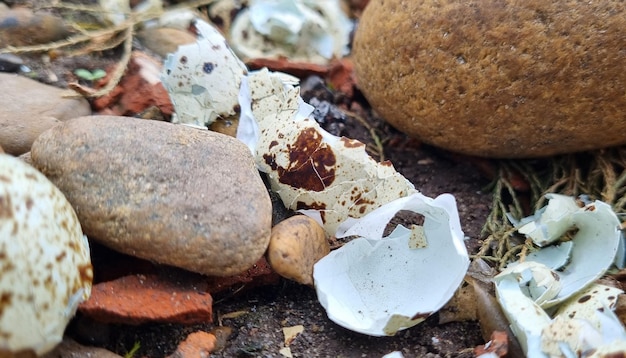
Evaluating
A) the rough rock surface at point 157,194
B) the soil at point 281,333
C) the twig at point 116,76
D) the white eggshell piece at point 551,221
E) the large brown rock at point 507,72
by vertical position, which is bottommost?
the soil at point 281,333

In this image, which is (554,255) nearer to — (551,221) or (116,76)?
(551,221)

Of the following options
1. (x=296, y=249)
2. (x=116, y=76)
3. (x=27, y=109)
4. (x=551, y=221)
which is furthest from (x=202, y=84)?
(x=551, y=221)

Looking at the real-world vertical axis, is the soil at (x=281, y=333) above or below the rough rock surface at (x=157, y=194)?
below

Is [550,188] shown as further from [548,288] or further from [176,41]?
[176,41]

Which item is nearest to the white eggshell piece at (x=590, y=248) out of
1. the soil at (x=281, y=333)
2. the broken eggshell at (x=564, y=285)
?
the broken eggshell at (x=564, y=285)

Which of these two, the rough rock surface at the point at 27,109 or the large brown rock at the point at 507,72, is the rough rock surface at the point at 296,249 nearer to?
the large brown rock at the point at 507,72

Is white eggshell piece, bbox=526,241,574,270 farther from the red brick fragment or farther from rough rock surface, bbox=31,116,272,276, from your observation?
the red brick fragment

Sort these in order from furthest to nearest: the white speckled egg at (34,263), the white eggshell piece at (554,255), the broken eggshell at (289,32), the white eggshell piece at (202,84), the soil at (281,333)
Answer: the broken eggshell at (289,32), the white eggshell piece at (202,84), the white eggshell piece at (554,255), the soil at (281,333), the white speckled egg at (34,263)
